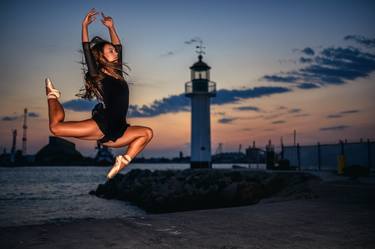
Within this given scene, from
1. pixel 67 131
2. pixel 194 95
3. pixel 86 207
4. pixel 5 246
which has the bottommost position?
pixel 86 207

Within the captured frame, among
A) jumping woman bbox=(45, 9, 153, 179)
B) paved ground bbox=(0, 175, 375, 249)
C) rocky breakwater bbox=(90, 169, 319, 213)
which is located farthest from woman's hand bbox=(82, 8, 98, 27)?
rocky breakwater bbox=(90, 169, 319, 213)

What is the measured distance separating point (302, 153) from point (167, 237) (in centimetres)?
2650

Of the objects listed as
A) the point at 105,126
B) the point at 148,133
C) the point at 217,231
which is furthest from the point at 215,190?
the point at 105,126

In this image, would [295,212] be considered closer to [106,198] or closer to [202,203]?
[202,203]

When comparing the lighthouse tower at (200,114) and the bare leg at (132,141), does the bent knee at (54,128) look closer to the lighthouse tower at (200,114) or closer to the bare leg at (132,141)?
the bare leg at (132,141)

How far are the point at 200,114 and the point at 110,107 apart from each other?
31.0 metres

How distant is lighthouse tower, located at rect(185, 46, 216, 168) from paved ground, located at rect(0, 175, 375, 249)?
26.8 m

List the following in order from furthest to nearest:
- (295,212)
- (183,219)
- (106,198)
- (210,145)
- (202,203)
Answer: (210,145)
(106,198)
(202,203)
(295,212)
(183,219)

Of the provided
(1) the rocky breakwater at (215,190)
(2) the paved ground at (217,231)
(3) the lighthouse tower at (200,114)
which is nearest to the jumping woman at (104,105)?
(2) the paved ground at (217,231)

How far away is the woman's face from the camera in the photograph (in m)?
4.04

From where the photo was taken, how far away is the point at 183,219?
6.32 meters

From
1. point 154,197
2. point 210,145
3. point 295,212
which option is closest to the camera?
point 295,212

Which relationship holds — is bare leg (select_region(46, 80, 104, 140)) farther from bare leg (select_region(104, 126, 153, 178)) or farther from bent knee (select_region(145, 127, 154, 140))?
bent knee (select_region(145, 127, 154, 140))

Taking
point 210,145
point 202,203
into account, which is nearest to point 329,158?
point 210,145
